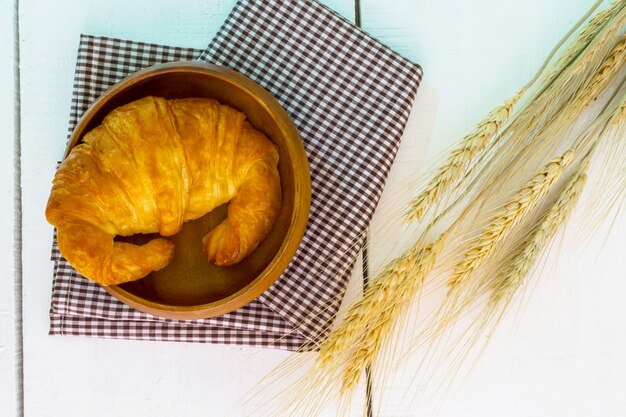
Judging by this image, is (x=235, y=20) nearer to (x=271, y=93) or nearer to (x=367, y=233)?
(x=271, y=93)

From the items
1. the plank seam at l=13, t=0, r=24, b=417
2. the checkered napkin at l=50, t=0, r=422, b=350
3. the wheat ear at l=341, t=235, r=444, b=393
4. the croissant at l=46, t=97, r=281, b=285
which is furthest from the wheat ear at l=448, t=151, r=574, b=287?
the plank seam at l=13, t=0, r=24, b=417

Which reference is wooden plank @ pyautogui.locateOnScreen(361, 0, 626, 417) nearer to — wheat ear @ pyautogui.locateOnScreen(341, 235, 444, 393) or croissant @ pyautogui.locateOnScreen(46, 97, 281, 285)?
wheat ear @ pyautogui.locateOnScreen(341, 235, 444, 393)

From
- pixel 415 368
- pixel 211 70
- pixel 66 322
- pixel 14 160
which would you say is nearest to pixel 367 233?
pixel 415 368

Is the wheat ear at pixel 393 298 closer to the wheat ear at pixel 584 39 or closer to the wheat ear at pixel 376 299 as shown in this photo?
the wheat ear at pixel 376 299

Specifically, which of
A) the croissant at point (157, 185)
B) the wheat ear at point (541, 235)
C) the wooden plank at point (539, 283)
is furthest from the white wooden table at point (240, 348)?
the croissant at point (157, 185)

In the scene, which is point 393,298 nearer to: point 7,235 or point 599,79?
point 599,79

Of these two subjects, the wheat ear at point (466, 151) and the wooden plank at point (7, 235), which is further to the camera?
the wooden plank at point (7, 235)

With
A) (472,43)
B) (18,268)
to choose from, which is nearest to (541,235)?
(472,43)
